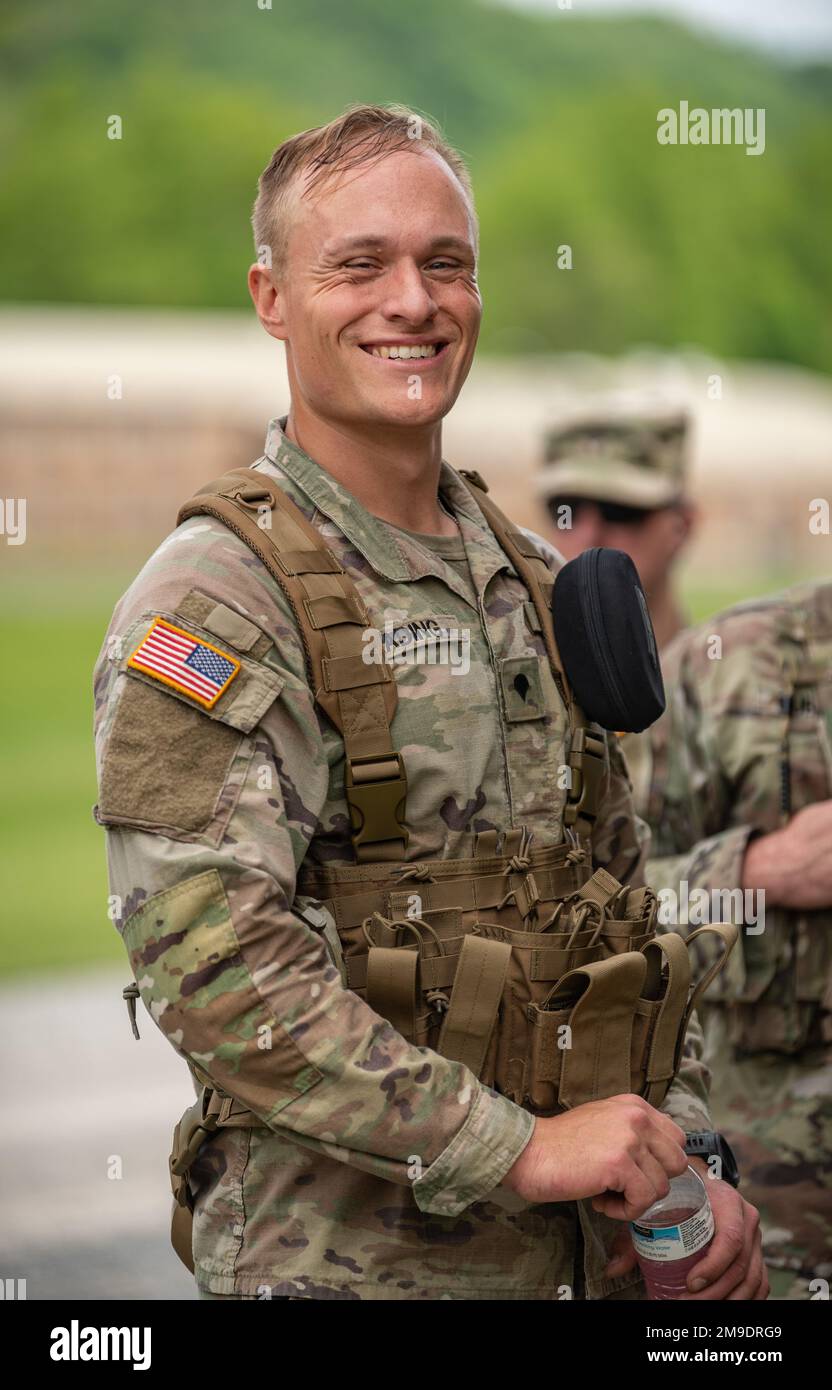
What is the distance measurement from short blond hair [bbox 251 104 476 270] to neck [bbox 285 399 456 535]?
222 mm

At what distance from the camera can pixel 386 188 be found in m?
2.09

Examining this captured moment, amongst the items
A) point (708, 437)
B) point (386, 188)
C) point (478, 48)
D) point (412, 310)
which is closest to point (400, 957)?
point (412, 310)

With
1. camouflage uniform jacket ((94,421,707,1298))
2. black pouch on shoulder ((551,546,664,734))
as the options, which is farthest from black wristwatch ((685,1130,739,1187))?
black pouch on shoulder ((551,546,664,734))

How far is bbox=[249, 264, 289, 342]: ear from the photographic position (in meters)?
2.20

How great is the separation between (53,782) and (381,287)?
17889 mm

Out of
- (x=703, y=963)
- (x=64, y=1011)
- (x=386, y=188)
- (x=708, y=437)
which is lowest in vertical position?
(x=64, y=1011)

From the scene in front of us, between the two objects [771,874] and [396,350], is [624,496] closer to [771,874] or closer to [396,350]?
[771,874]

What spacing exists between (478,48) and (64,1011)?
2714 cm

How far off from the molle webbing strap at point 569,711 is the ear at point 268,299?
40 cm

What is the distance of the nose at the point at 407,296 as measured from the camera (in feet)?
6.82

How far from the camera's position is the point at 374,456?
219 centimetres

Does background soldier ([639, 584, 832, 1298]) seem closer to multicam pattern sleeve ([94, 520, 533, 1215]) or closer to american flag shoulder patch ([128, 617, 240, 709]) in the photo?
multicam pattern sleeve ([94, 520, 533, 1215])

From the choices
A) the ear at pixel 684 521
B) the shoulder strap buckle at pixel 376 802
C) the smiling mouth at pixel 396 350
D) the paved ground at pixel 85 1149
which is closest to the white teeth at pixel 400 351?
the smiling mouth at pixel 396 350
